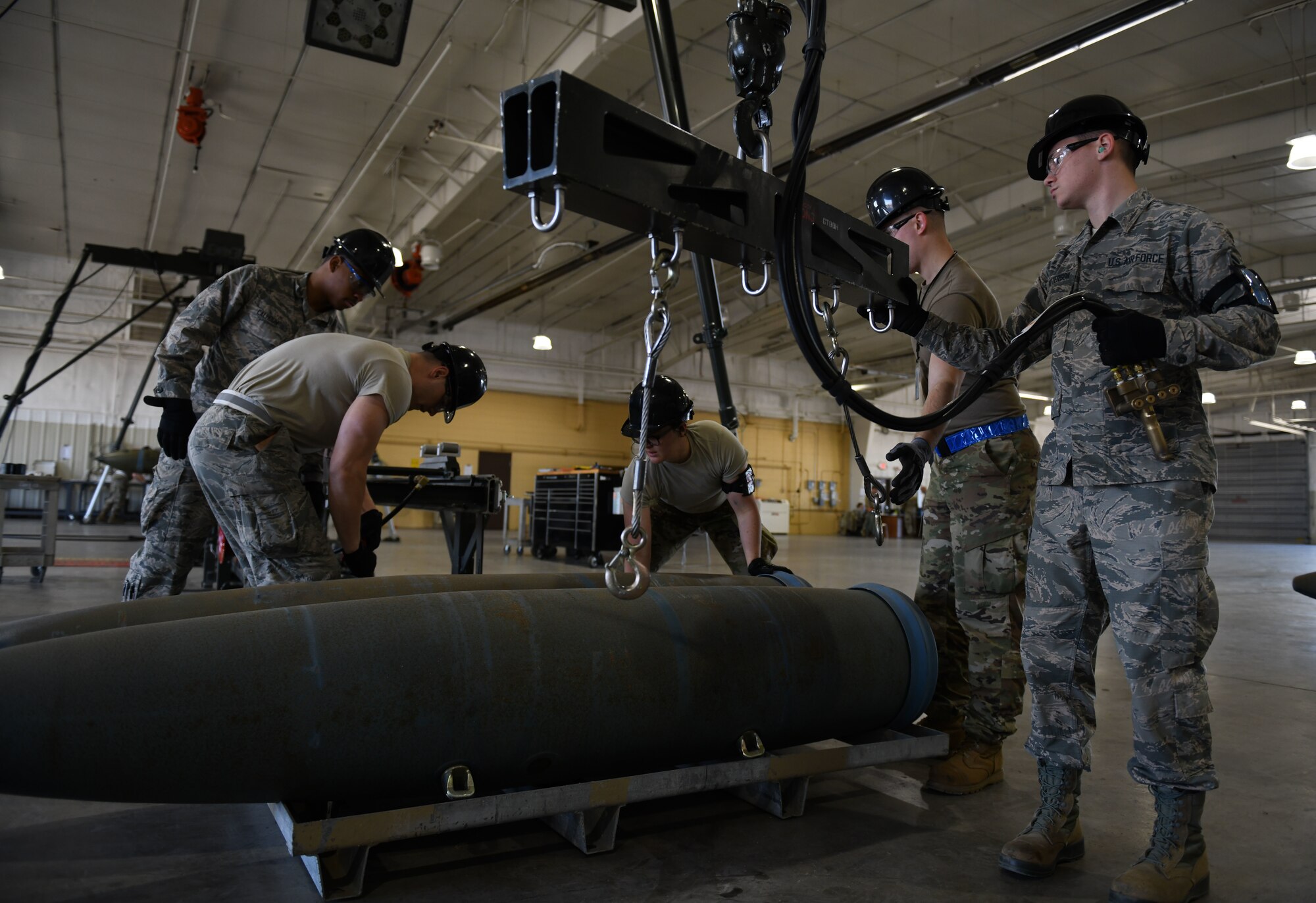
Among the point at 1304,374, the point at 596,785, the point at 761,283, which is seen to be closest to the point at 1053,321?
the point at 761,283

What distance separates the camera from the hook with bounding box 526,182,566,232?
1156 mm

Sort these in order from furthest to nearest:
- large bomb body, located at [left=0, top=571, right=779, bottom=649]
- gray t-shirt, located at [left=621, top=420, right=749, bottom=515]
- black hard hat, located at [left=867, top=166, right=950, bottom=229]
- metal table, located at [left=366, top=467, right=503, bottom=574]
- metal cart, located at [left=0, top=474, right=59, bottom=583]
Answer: metal cart, located at [left=0, top=474, right=59, bottom=583]
metal table, located at [left=366, top=467, right=503, bottom=574]
gray t-shirt, located at [left=621, top=420, right=749, bottom=515]
black hard hat, located at [left=867, top=166, right=950, bottom=229]
large bomb body, located at [left=0, top=571, right=779, bottom=649]

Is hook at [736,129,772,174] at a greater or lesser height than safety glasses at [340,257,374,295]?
lesser

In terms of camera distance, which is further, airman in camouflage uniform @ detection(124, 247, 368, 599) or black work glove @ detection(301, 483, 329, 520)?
black work glove @ detection(301, 483, 329, 520)

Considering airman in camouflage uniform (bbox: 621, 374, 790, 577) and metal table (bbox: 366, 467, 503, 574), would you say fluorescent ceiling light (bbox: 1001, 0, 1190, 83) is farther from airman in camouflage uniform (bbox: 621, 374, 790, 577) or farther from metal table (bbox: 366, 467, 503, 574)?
metal table (bbox: 366, 467, 503, 574)

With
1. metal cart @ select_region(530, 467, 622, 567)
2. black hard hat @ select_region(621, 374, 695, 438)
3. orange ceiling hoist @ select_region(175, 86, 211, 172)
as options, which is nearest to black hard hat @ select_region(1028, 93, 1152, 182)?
black hard hat @ select_region(621, 374, 695, 438)

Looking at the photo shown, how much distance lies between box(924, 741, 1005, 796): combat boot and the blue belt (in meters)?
0.83

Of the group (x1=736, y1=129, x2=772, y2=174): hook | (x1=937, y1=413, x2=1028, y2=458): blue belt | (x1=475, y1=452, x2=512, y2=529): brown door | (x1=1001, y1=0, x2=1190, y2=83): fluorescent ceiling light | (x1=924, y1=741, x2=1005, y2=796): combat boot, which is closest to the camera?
(x1=736, y1=129, x2=772, y2=174): hook

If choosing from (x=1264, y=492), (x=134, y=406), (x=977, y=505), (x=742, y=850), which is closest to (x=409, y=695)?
(x=742, y=850)

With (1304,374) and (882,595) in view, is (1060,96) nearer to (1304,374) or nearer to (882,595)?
(882,595)

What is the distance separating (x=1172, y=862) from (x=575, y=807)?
1161 millimetres

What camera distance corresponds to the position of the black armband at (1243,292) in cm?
159

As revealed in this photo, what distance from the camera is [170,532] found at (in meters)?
2.90

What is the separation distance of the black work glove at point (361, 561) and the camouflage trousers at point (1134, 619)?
1979 mm
